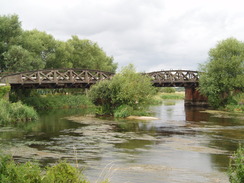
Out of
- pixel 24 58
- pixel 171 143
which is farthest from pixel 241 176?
pixel 24 58

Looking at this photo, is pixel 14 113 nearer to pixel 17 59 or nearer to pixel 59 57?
pixel 17 59

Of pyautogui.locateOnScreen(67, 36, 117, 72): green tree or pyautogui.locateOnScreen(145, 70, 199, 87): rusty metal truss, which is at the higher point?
pyautogui.locateOnScreen(67, 36, 117, 72): green tree

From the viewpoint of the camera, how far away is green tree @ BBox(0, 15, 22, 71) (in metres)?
63.7

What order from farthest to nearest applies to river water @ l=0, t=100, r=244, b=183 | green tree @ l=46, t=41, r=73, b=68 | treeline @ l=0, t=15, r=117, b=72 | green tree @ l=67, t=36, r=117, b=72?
1. green tree @ l=67, t=36, r=117, b=72
2. green tree @ l=46, t=41, r=73, b=68
3. treeline @ l=0, t=15, r=117, b=72
4. river water @ l=0, t=100, r=244, b=183

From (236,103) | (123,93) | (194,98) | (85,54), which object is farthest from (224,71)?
(85,54)

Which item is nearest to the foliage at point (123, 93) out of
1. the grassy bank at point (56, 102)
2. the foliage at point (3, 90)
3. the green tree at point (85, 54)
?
the foliage at point (3, 90)

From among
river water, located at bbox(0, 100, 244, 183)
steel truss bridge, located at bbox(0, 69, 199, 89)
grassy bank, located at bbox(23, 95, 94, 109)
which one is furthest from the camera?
grassy bank, located at bbox(23, 95, 94, 109)

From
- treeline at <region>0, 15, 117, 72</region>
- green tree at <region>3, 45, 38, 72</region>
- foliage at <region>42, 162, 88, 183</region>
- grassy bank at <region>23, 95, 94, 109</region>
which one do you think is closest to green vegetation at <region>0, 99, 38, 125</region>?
grassy bank at <region>23, 95, 94, 109</region>

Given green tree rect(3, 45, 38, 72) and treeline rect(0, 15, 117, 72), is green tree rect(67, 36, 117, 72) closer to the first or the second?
treeline rect(0, 15, 117, 72)

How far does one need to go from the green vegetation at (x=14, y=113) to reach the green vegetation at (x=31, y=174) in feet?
93.7

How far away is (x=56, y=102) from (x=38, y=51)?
554 inches

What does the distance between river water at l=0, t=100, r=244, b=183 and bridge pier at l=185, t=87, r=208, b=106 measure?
46997 mm

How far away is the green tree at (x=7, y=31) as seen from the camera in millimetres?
63722

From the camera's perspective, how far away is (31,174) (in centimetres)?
819
